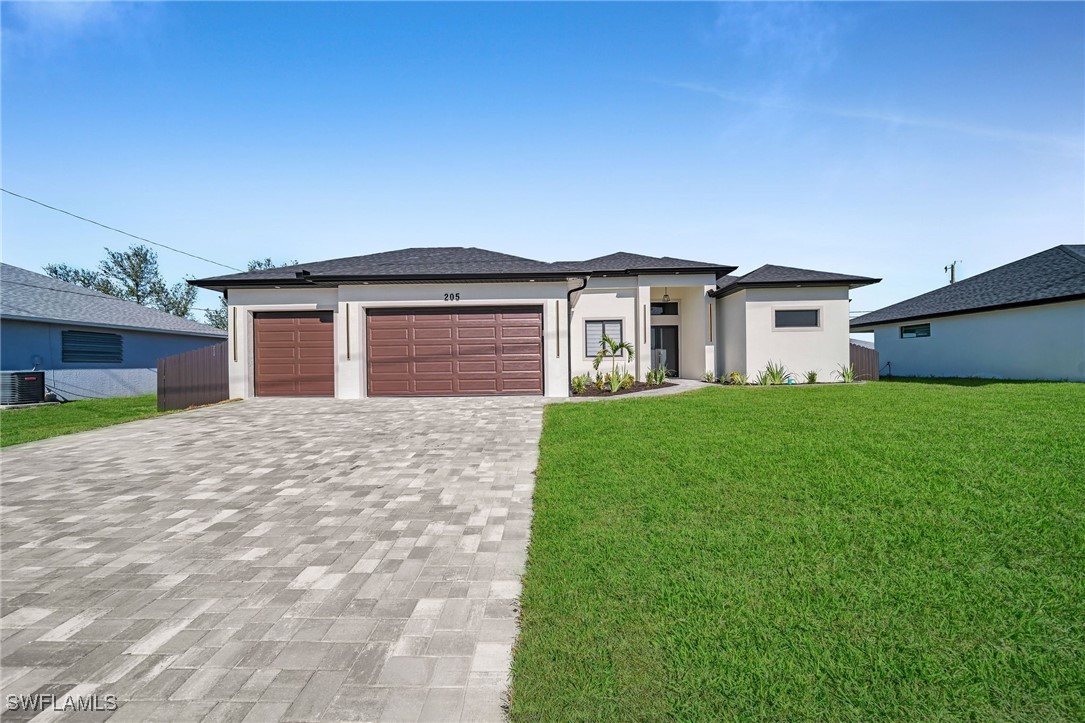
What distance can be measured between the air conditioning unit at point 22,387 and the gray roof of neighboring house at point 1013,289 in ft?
109

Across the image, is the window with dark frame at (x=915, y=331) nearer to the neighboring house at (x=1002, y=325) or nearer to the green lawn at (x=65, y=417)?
the neighboring house at (x=1002, y=325)

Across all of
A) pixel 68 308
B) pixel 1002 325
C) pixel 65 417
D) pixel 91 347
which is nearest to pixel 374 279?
pixel 65 417

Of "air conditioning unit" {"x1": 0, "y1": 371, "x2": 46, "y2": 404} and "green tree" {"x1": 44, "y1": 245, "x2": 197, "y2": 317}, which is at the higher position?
"green tree" {"x1": 44, "y1": 245, "x2": 197, "y2": 317}

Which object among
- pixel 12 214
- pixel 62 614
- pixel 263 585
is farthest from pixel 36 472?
pixel 12 214

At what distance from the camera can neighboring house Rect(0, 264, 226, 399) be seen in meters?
14.9

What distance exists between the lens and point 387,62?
1070cm

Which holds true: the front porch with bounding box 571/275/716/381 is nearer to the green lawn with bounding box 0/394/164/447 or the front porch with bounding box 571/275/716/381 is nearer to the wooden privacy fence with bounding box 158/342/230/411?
the wooden privacy fence with bounding box 158/342/230/411

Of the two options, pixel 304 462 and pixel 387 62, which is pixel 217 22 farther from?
pixel 304 462

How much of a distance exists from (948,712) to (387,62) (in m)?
13.9

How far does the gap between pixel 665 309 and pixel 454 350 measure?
31.8 ft

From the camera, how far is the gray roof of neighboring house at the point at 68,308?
50.3 feet

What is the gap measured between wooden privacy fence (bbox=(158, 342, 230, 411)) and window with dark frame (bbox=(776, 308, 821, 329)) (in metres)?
18.0

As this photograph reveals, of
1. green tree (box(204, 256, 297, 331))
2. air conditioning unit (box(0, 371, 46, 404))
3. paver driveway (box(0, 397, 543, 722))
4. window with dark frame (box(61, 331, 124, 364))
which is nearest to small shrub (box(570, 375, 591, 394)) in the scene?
paver driveway (box(0, 397, 543, 722))

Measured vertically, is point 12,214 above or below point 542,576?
above
